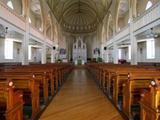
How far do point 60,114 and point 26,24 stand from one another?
12.2m

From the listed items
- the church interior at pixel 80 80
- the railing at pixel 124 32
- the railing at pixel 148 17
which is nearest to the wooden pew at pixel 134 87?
the church interior at pixel 80 80

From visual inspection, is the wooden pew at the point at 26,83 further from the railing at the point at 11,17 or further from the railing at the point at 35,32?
the railing at the point at 35,32

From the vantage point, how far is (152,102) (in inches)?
115

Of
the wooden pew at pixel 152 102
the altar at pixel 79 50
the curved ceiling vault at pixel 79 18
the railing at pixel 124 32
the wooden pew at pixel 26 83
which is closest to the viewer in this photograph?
the wooden pew at pixel 152 102

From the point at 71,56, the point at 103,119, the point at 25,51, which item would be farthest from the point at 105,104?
the point at 71,56

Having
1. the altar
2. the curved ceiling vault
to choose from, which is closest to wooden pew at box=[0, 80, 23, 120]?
the curved ceiling vault

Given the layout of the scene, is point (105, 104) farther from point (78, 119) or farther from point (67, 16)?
point (67, 16)

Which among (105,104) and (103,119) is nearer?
(103,119)

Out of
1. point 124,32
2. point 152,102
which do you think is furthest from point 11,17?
point 152,102

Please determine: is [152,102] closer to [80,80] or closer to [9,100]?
[9,100]

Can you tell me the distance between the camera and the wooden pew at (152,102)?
2.81 meters

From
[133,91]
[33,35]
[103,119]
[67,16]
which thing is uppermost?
[67,16]

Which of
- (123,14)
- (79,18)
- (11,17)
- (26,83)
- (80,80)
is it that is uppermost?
(79,18)

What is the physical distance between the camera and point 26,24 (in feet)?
52.0
